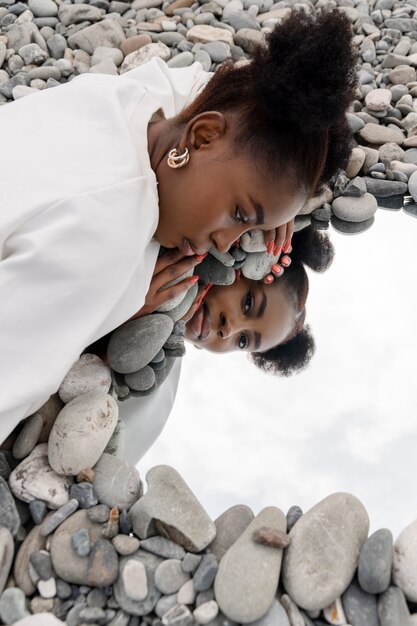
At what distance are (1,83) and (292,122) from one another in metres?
0.91

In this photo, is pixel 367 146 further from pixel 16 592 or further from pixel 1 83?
pixel 16 592

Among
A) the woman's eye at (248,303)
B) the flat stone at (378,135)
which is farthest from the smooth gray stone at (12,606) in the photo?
the flat stone at (378,135)

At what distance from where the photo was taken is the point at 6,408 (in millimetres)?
904

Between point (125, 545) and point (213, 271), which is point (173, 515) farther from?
point (213, 271)

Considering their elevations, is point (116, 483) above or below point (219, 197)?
below

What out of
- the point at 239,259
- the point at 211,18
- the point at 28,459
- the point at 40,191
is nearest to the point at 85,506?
the point at 28,459

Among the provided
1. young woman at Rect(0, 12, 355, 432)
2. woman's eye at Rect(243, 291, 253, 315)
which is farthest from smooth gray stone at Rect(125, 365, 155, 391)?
woman's eye at Rect(243, 291, 253, 315)

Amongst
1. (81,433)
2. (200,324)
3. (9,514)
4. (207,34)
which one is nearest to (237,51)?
(207,34)

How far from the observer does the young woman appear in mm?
920

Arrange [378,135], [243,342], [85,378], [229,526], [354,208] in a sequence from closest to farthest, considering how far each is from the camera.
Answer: [229,526]
[85,378]
[243,342]
[354,208]
[378,135]

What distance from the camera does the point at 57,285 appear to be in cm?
94

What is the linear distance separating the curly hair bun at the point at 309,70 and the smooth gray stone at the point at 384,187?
0.57m

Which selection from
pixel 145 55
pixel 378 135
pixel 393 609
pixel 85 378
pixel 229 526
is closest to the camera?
pixel 393 609

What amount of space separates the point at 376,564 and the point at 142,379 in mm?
450
